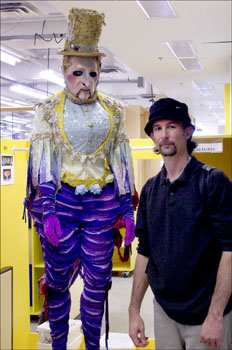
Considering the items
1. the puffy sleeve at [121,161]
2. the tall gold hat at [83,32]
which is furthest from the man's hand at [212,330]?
the tall gold hat at [83,32]

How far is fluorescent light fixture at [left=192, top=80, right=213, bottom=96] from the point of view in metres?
10.1

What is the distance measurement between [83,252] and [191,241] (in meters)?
0.44

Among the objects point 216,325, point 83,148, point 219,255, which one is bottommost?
point 216,325

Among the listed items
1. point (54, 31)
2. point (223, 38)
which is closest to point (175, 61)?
point (223, 38)

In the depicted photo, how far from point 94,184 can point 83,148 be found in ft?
0.50

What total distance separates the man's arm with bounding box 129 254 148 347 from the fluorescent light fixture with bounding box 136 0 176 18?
3.33 meters

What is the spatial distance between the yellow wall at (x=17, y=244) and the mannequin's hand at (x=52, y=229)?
1927 millimetres

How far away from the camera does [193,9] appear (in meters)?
5.02

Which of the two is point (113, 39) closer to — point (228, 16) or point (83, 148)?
point (228, 16)

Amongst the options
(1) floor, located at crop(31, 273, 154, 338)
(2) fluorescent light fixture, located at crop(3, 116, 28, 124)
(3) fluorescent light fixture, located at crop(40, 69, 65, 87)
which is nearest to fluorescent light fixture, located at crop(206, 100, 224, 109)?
(3) fluorescent light fixture, located at crop(40, 69, 65, 87)

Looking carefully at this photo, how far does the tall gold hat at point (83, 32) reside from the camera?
6.28 ft

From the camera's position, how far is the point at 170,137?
1891 mm

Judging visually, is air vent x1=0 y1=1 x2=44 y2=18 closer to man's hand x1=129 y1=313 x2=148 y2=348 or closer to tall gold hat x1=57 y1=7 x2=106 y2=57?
tall gold hat x1=57 y1=7 x2=106 y2=57

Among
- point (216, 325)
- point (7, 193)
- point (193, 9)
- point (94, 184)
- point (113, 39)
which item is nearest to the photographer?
point (216, 325)
